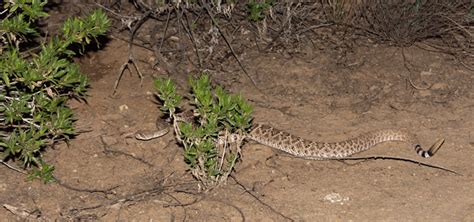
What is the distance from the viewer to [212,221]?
5.43 meters

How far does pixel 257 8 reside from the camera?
26.8 feet

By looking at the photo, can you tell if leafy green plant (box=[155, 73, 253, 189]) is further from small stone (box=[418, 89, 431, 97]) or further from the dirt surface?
small stone (box=[418, 89, 431, 97])

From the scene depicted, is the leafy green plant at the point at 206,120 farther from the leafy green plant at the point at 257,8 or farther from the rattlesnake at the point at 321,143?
the leafy green plant at the point at 257,8

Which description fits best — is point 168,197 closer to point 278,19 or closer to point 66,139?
point 66,139

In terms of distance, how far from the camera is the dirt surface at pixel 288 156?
18.2 ft

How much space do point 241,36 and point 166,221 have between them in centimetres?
355

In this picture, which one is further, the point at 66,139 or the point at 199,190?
the point at 66,139

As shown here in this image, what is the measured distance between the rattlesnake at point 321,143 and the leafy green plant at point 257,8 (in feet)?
6.60

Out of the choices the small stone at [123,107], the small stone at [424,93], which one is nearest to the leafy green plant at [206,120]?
the small stone at [123,107]

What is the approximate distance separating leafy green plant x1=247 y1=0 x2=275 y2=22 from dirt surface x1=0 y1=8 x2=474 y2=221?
0.45m

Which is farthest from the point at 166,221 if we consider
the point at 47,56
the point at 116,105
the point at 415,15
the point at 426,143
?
the point at 415,15

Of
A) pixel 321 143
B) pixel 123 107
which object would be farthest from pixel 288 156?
pixel 123 107

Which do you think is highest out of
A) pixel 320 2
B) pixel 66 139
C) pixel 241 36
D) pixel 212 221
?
pixel 320 2

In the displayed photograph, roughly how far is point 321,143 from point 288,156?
0.34 metres
